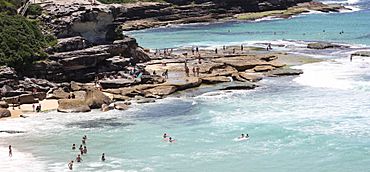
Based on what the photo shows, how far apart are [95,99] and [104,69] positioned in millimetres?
11408

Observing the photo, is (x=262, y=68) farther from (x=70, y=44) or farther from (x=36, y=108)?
(x=36, y=108)

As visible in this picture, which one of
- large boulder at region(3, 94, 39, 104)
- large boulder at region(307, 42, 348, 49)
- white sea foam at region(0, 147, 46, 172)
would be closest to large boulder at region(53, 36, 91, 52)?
large boulder at region(3, 94, 39, 104)

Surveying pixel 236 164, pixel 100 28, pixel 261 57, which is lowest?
pixel 236 164

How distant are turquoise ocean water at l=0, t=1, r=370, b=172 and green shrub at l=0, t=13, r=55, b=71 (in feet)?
31.8

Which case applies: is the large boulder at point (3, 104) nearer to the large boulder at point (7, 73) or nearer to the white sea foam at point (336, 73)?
the large boulder at point (7, 73)

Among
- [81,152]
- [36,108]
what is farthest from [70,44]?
[81,152]

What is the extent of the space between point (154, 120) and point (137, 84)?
12269 millimetres

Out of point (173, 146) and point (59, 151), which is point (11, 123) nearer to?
point (59, 151)

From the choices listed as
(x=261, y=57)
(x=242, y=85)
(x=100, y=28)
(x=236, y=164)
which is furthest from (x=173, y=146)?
(x=261, y=57)

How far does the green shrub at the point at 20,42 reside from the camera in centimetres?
5603

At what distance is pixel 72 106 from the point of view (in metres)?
50.4

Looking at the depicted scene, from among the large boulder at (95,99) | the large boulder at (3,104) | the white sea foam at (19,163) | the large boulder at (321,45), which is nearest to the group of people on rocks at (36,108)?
the large boulder at (3,104)

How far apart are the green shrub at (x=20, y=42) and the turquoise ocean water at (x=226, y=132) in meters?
9.68

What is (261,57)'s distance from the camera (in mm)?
73312
